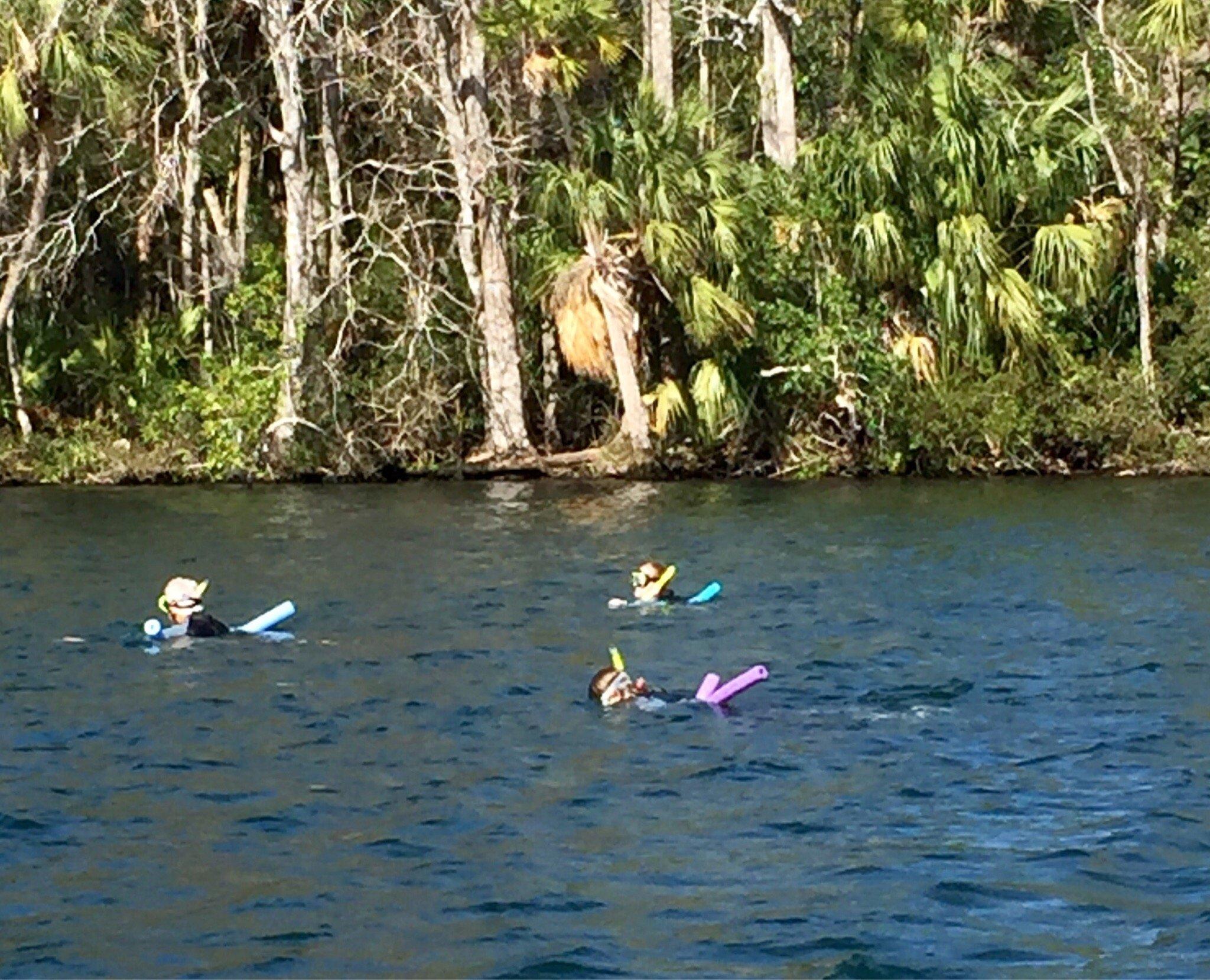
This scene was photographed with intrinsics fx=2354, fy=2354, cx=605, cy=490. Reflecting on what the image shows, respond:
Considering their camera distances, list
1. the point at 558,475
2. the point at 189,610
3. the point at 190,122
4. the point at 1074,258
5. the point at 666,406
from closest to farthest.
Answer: the point at 189,610
the point at 1074,258
the point at 666,406
the point at 558,475
the point at 190,122

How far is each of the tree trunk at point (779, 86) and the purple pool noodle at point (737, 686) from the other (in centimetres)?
2211

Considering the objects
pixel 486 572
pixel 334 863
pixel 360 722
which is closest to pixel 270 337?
pixel 486 572

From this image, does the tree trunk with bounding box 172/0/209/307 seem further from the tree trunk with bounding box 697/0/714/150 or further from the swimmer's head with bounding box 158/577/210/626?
the swimmer's head with bounding box 158/577/210/626

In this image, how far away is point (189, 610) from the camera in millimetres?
20250

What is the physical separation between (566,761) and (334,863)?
2.78 metres

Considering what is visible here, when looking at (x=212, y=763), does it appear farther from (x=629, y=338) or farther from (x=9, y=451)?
(x=9, y=451)

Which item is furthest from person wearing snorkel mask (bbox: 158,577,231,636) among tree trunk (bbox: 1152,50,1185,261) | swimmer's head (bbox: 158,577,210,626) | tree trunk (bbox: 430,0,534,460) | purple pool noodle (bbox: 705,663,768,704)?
tree trunk (bbox: 1152,50,1185,261)

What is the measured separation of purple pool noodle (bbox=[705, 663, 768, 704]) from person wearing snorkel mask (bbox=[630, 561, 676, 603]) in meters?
4.99

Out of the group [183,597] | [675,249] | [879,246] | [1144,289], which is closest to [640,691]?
[183,597]

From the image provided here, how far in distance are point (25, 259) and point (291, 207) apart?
4345mm

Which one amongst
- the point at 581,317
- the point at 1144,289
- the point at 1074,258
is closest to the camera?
the point at 1074,258

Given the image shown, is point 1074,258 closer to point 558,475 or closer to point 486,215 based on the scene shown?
point 558,475

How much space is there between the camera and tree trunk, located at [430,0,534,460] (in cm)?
3728

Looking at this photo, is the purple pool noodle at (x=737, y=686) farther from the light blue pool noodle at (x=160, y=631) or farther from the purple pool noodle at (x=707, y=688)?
the light blue pool noodle at (x=160, y=631)
